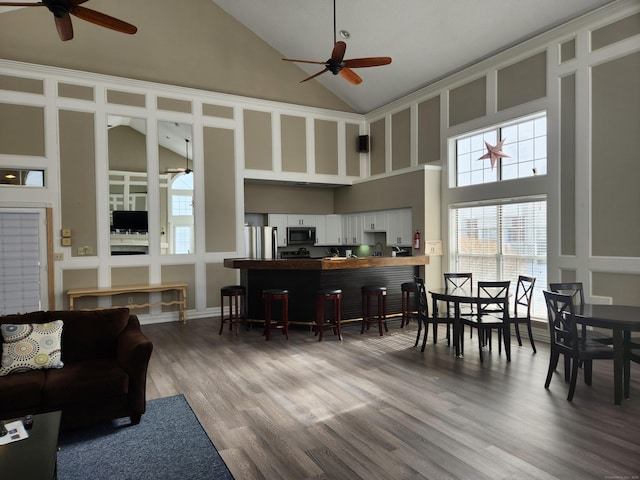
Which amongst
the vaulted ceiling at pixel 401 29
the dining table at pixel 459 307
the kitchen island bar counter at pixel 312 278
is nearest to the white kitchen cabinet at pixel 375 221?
the kitchen island bar counter at pixel 312 278

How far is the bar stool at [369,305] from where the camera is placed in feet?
19.8

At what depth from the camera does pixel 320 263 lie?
5797 mm

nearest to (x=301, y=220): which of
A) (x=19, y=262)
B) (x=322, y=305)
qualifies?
(x=322, y=305)

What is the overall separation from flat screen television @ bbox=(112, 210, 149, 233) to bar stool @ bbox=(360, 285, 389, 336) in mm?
3853

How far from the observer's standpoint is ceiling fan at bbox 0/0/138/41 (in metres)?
3.80

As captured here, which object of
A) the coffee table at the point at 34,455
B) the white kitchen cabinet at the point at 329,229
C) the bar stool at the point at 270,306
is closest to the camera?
the coffee table at the point at 34,455

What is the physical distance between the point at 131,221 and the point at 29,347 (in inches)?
160

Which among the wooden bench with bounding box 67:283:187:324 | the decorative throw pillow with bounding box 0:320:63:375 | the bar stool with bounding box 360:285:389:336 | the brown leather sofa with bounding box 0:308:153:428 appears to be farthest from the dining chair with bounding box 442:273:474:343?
the wooden bench with bounding box 67:283:187:324

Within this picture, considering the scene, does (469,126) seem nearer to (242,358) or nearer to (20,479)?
(242,358)

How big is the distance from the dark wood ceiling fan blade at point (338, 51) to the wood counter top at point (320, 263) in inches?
103

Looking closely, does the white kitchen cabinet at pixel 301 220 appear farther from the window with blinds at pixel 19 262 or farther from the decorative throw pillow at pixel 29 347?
the decorative throw pillow at pixel 29 347

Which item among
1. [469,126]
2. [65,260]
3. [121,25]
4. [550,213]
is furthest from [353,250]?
[121,25]

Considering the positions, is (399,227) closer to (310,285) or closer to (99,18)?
(310,285)

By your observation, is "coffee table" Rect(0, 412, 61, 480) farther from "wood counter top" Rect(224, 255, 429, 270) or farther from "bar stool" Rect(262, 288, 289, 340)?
"wood counter top" Rect(224, 255, 429, 270)
